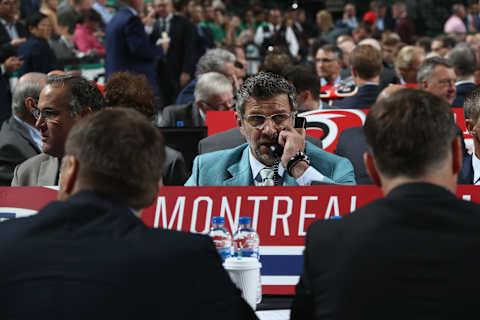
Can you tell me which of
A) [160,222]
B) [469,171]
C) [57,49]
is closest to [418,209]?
[160,222]

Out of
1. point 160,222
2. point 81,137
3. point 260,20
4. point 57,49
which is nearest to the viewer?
point 81,137

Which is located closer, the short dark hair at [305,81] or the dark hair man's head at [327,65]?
the short dark hair at [305,81]

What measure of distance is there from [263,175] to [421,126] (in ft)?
6.59

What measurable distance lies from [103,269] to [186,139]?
3719 millimetres

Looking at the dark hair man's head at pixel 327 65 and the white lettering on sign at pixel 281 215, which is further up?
the dark hair man's head at pixel 327 65

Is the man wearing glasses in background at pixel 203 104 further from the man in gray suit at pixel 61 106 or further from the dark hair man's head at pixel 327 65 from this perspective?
the dark hair man's head at pixel 327 65

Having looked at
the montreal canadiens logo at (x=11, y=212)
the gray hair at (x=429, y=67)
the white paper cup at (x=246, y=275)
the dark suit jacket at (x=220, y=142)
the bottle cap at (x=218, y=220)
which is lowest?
the white paper cup at (x=246, y=275)

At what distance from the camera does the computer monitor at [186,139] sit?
5.61 metres

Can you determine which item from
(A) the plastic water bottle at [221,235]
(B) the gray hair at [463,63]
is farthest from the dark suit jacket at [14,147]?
(B) the gray hair at [463,63]

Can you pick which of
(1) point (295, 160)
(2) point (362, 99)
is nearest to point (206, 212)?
(1) point (295, 160)

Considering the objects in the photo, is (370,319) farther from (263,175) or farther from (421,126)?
(263,175)

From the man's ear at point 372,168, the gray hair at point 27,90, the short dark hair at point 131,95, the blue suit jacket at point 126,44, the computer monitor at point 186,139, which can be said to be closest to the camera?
the man's ear at point 372,168

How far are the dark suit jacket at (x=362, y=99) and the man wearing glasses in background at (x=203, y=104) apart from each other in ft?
→ 4.07

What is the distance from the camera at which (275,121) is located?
4.11 m
